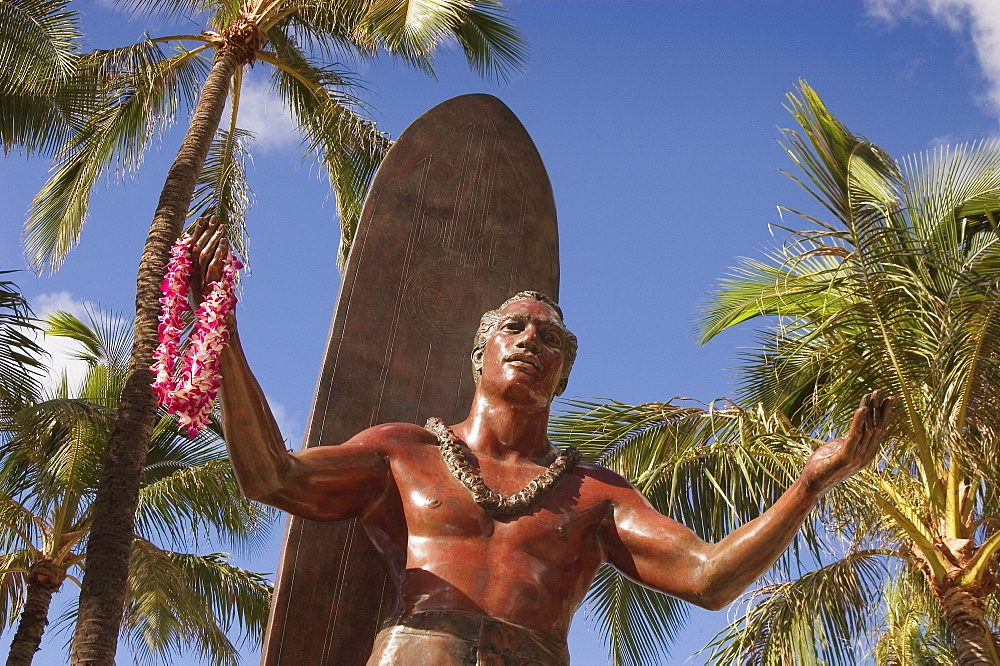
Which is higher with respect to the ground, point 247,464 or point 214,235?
point 214,235

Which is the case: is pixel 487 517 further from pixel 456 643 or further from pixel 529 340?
pixel 529 340

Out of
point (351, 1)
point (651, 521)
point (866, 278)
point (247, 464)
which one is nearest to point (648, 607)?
point (866, 278)

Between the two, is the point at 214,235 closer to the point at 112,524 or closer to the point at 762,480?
the point at 112,524

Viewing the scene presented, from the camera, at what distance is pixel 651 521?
4441 millimetres

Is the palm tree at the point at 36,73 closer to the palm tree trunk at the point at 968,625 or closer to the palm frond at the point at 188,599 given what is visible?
the palm frond at the point at 188,599

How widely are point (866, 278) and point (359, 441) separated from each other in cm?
594

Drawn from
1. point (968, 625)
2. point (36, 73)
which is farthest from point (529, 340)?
point (36, 73)

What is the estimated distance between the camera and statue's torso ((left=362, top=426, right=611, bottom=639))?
4125 mm

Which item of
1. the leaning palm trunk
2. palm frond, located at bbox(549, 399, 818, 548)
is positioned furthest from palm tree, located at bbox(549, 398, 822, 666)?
the leaning palm trunk

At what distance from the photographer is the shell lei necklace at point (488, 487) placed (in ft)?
14.1

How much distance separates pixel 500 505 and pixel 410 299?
1245 millimetres

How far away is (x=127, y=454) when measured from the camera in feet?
31.2

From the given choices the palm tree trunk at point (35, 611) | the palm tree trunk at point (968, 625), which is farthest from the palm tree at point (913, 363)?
the palm tree trunk at point (35, 611)

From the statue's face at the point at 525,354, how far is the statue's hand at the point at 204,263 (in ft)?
3.78
